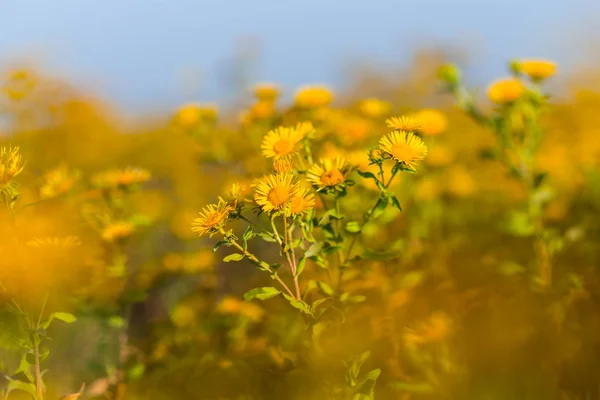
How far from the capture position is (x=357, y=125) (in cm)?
202

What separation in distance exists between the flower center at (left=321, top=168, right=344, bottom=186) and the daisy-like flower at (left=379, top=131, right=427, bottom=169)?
11 centimetres

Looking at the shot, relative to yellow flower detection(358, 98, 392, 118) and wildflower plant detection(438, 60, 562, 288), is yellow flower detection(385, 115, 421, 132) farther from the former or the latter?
yellow flower detection(358, 98, 392, 118)

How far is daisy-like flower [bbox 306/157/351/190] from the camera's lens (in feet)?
3.96

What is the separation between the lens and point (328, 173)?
4.02 feet

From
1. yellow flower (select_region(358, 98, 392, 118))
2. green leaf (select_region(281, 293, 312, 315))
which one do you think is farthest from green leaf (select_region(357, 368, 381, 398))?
yellow flower (select_region(358, 98, 392, 118))

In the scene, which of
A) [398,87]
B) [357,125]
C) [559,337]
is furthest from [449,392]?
[398,87]

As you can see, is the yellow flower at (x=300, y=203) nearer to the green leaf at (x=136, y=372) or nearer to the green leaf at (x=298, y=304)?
the green leaf at (x=298, y=304)

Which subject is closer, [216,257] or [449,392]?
[449,392]

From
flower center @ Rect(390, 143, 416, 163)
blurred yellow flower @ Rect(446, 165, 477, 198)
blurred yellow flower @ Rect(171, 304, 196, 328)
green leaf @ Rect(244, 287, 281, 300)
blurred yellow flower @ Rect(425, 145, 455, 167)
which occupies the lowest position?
blurred yellow flower @ Rect(171, 304, 196, 328)

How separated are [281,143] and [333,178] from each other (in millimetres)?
145

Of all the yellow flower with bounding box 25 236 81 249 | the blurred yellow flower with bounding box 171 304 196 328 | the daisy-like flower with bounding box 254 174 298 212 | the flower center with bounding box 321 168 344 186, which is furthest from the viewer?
the blurred yellow flower with bounding box 171 304 196 328

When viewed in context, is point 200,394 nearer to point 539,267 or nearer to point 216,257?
point 216,257

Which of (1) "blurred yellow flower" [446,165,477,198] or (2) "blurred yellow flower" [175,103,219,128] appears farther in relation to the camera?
(1) "blurred yellow flower" [446,165,477,198]

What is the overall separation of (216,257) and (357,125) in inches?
31.6
